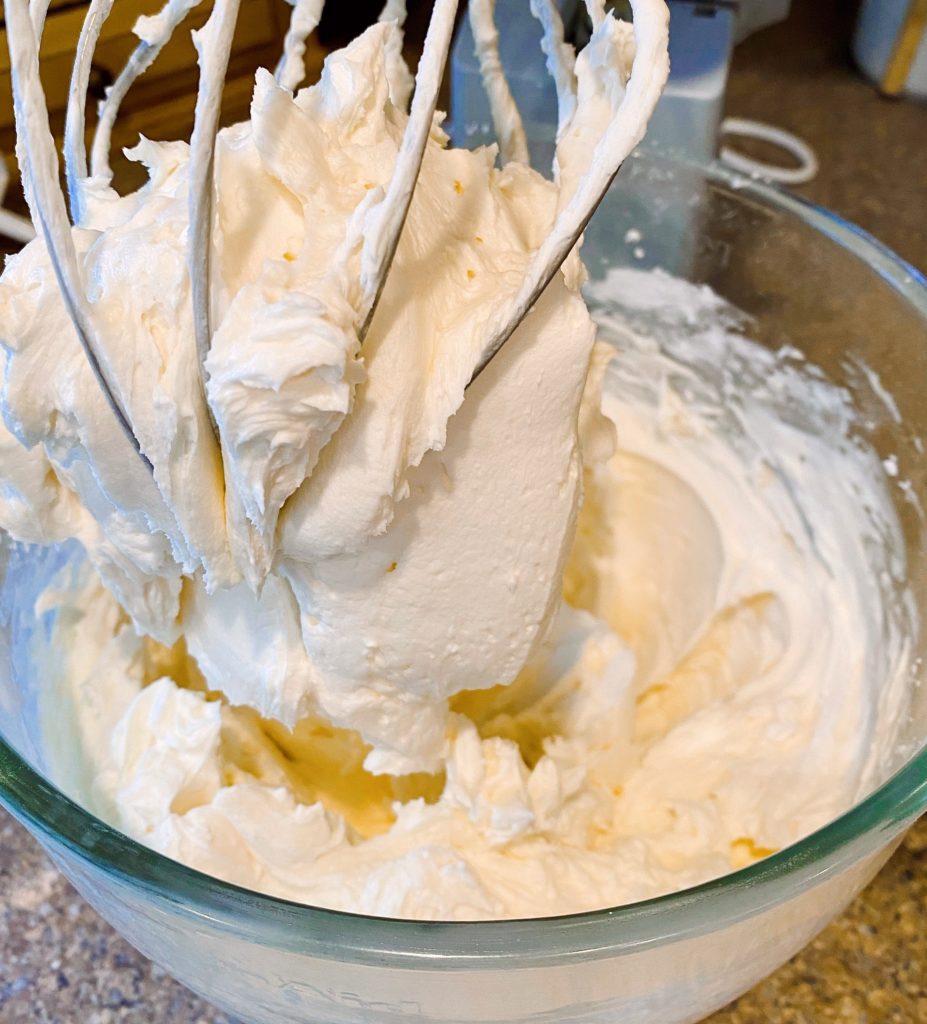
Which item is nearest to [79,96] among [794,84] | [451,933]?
[451,933]

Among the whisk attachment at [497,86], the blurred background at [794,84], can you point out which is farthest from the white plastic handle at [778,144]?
the whisk attachment at [497,86]

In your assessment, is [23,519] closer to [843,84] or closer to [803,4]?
[843,84]

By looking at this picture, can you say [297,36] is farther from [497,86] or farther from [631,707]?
[631,707]

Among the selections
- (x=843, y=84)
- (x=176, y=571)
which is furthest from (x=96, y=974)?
(x=843, y=84)

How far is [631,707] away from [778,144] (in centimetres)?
100

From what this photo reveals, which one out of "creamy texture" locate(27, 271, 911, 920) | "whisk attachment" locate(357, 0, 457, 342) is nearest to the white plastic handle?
"creamy texture" locate(27, 271, 911, 920)

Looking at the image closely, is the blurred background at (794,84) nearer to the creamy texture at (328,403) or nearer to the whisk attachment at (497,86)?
the whisk attachment at (497,86)

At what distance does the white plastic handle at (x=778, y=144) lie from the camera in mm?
1320

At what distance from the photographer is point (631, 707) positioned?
708 millimetres

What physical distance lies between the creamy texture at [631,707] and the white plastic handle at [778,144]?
0.52m

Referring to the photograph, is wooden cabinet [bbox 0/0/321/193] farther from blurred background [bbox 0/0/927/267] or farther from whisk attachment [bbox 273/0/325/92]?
whisk attachment [bbox 273/0/325/92]

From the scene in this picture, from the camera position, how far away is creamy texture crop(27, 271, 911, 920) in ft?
2.00

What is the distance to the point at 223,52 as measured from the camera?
14.4 inches

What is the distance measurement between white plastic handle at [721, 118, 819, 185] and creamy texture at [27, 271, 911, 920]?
0.52 m
